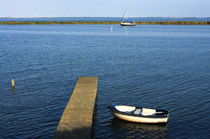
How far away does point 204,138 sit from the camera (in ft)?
66.9

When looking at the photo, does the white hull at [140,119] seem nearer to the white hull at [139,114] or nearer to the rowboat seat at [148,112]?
the white hull at [139,114]

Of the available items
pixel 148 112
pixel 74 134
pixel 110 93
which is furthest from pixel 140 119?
pixel 110 93

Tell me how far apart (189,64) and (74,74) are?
69.8 feet

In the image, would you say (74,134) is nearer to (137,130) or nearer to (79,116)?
(79,116)

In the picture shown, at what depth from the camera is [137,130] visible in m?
21.5

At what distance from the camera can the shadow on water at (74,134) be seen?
55.9 feet

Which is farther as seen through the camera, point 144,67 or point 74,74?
point 144,67

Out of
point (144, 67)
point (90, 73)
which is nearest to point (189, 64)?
point (144, 67)

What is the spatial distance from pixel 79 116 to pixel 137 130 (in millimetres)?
4733

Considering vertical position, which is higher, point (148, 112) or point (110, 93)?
point (148, 112)

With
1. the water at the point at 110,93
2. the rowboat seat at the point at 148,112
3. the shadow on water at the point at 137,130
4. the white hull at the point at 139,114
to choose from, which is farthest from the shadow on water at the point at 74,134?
the rowboat seat at the point at 148,112

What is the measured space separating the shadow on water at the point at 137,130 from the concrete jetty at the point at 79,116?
2488 millimetres

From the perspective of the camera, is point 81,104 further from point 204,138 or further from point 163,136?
point 204,138

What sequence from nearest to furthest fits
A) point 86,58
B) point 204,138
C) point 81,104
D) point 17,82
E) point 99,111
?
point 204,138
point 81,104
point 99,111
point 17,82
point 86,58
